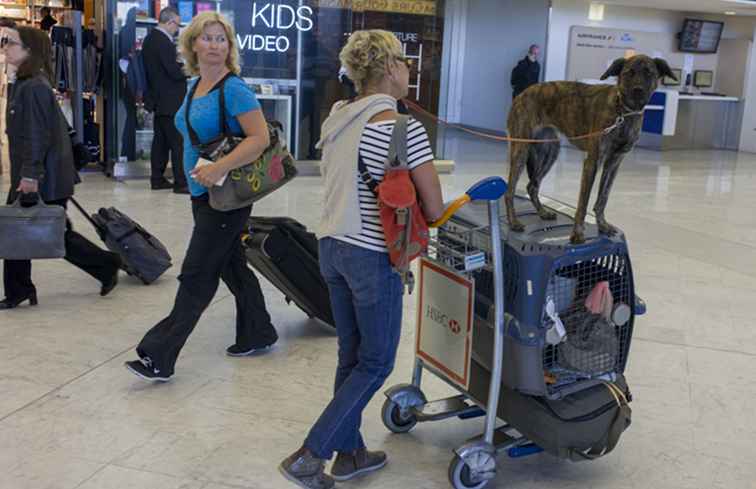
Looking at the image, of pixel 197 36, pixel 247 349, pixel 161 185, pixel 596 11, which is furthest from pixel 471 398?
pixel 596 11

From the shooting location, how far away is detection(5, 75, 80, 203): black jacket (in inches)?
169

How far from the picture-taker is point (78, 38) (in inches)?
352

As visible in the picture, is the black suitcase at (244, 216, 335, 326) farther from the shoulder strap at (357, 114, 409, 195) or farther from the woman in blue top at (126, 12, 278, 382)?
the shoulder strap at (357, 114, 409, 195)

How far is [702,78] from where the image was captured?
53.2 ft

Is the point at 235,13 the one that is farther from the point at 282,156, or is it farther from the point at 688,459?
the point at 688,459

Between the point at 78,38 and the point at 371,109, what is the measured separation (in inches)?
286

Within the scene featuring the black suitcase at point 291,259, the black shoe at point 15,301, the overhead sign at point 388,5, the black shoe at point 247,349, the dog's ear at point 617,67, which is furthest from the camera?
the overhead sign at point 388,5

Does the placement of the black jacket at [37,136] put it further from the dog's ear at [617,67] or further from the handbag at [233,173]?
the dog's ear at [617,67]

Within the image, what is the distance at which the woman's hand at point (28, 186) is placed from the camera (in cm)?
434

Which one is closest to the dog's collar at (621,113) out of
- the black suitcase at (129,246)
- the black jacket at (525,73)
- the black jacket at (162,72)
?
the black suitcase at (129,246)

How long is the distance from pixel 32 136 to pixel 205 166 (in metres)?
1.41

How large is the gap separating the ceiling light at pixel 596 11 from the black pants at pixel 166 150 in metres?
9.18

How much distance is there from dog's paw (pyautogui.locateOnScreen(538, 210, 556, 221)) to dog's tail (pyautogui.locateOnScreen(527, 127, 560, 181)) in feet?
0.61

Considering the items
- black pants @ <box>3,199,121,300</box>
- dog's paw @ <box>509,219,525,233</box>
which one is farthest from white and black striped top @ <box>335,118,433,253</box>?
black pants @ <box>3,199,121,300</box>
